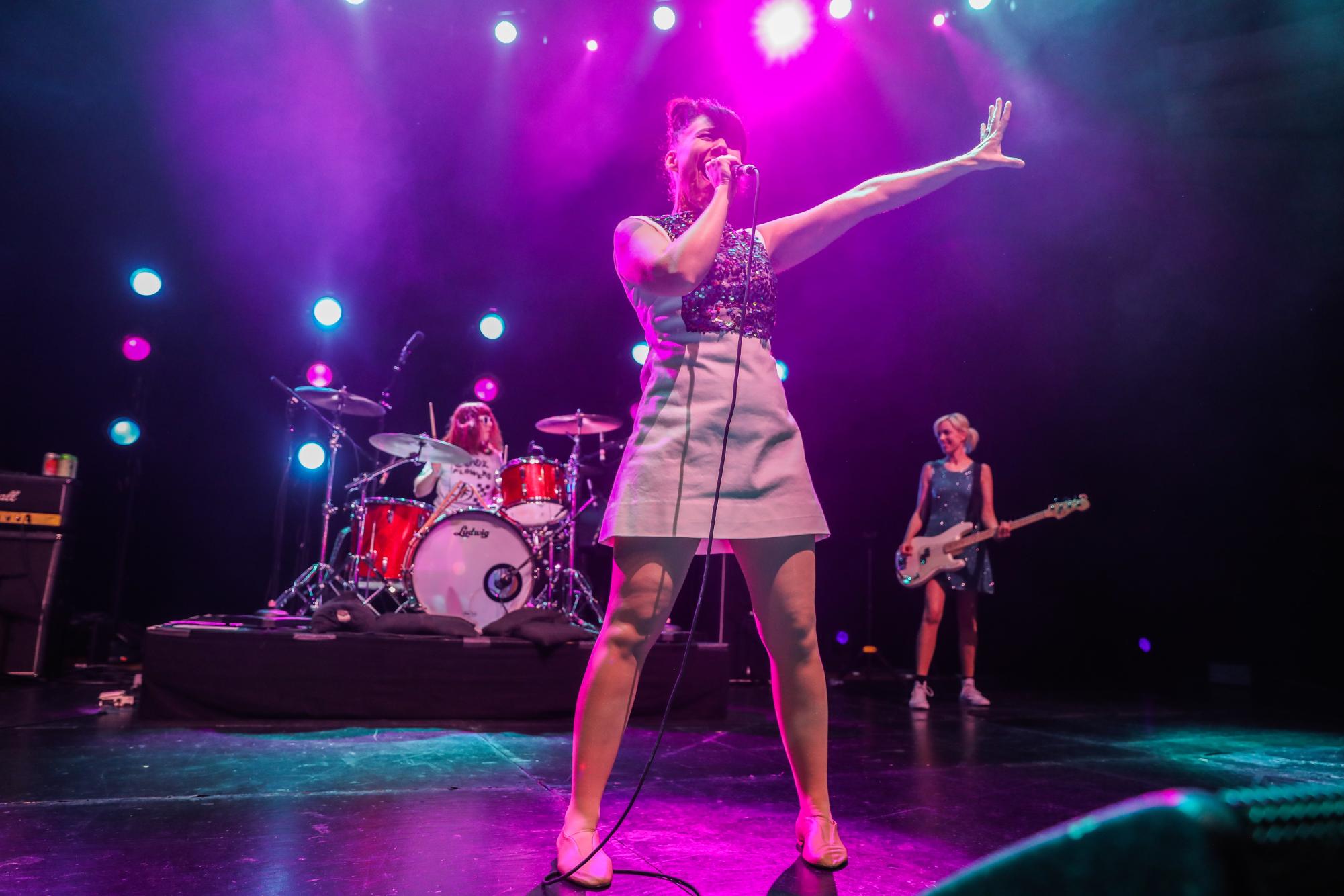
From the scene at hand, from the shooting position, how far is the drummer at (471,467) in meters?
6.55

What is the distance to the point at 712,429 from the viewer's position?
2012mm

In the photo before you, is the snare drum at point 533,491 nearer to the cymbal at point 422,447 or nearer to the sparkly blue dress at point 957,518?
the cymbal at point 422,447

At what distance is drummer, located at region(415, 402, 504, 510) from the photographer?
21.5 feet

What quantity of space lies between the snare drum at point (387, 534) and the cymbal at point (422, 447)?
0.38 meters

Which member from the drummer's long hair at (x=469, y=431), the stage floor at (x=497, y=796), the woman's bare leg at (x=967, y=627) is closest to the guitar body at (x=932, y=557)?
the woman's bare leg at (x=967, y=627)

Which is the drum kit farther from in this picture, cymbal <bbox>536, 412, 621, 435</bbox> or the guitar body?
the guitar body

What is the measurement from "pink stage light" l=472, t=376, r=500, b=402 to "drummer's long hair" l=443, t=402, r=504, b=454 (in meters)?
1.61

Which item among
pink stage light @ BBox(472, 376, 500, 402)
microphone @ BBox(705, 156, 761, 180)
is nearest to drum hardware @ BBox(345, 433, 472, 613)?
pink stage light @ BBox(472, 376, 500, 402)

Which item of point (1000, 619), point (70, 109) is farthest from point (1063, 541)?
point (70, 109)

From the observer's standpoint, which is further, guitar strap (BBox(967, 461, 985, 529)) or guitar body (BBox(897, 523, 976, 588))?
guitar strap (BBox(967, 461, 985, 529))

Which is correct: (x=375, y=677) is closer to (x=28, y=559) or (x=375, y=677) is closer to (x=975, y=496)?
(x=28, y=559)

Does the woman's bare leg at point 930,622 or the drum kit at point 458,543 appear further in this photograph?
the woman's bare leg at point 930,622

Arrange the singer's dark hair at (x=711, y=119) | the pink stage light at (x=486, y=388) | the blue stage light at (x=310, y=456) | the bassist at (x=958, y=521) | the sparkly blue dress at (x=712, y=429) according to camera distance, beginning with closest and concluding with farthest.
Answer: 1. the sparkly blue dress at (x=712, y=429)
2. the singer's dark hair at (x=711, y=119)
3. the bassist at (x=958, y=521)
4. the blue stage light at (x=310, y=456)
5. the pink stage light at (x=486, y=388)

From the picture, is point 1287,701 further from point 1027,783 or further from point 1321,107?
point 1027,783
